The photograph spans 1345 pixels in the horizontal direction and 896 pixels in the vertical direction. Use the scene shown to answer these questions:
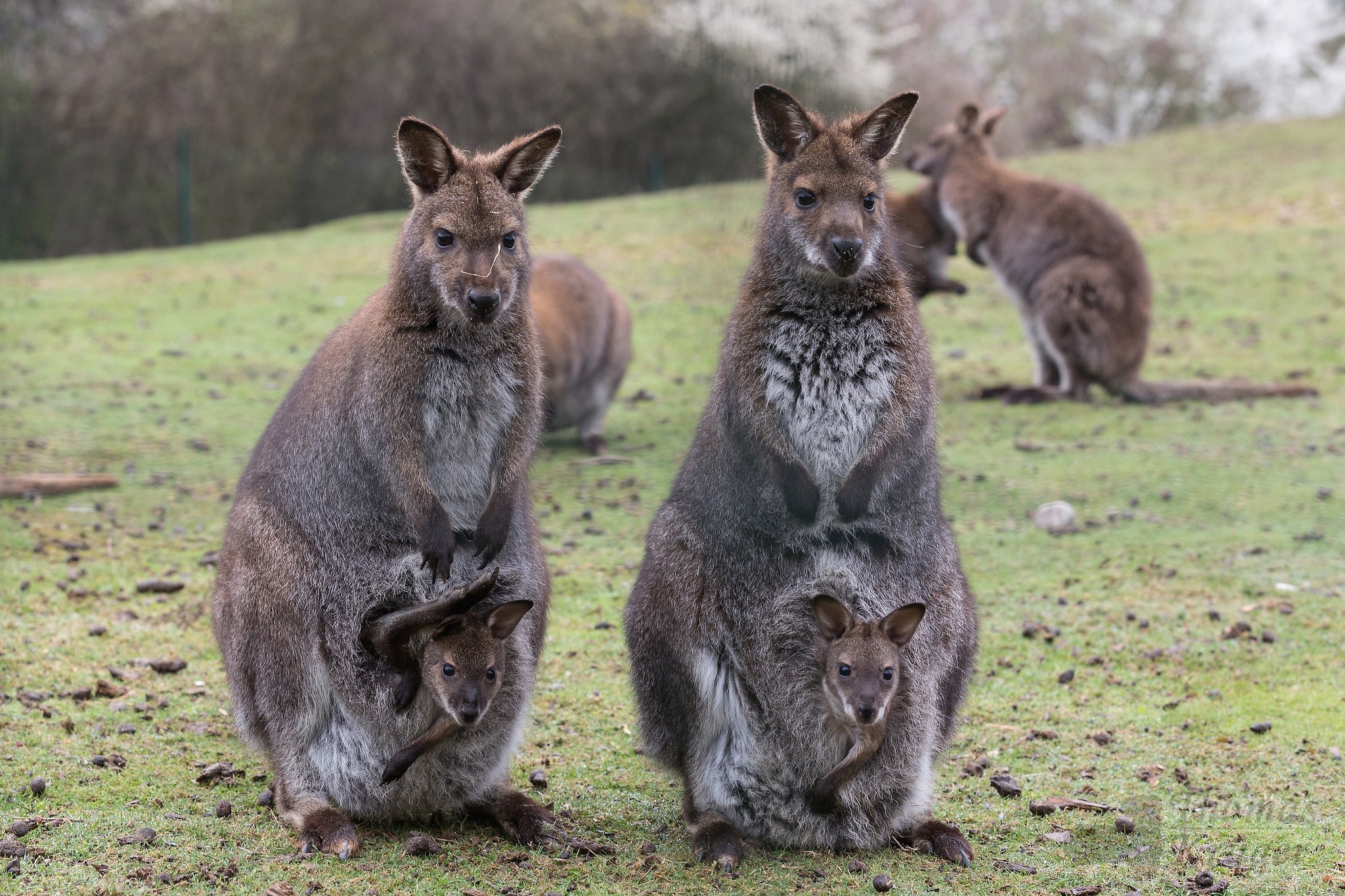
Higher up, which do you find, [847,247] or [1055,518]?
[847,247]

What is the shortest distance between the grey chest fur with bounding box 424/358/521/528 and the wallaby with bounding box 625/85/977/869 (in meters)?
0.54

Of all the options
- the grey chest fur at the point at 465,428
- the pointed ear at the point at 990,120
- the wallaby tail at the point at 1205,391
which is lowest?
the wallaby tail at the point at 1205,391

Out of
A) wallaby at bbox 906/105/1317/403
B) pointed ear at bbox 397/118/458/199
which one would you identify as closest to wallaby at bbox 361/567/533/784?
pointed ear at bbox 397/118/458/199

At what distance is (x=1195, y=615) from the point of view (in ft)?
17.4

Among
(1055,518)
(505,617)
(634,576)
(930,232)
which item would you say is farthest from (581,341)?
(505,617)

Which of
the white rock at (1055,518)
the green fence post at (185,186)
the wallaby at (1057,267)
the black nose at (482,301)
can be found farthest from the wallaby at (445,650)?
the green fence post at (185,186)

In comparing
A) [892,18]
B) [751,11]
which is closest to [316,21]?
[892,18]

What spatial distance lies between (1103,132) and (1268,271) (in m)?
15.0

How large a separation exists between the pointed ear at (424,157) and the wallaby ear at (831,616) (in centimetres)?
146

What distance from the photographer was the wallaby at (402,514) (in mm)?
3377

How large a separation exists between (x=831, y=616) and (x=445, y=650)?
96cm

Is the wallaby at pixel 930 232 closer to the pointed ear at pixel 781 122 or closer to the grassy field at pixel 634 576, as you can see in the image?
the grassy field at pixel 634 576

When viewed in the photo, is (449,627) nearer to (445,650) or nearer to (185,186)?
(445,650)

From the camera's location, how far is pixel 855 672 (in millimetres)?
3240
